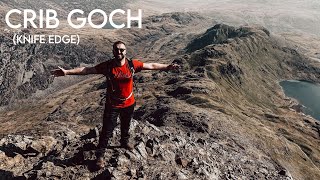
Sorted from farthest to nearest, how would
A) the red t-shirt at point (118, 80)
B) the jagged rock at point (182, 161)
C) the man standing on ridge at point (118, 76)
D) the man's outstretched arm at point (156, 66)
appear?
1. the jagged rock at point (182, 161)
2. the man's outstretched arm at point (156, 66)
3. the red t-shirt at point (118, 80)
4. the man standing on ridge at point (118, 76)

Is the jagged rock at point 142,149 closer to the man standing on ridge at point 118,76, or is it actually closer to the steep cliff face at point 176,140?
the steep cliff face at point 176,140

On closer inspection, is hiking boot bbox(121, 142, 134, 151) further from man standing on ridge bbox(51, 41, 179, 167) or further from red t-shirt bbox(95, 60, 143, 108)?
red t-shirt bbox(95, 60, 143, 108)

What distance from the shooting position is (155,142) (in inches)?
1107

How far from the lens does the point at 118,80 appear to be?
1891 centimetres

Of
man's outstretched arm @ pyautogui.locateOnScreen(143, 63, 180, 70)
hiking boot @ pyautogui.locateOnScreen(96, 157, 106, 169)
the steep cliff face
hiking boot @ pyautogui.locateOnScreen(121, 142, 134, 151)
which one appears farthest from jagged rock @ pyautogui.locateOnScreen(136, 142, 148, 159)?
man's outstretched arm @ pyautogui.locateOnScreen(143, 63, 180, 70)

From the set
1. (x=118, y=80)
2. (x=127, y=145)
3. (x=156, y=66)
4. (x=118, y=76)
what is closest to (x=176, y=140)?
(x=127, y=145)

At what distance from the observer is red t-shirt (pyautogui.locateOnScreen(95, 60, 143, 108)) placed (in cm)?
1878

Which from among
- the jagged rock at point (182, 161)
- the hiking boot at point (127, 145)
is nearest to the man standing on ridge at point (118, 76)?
the hiking boot at point (127, 145)

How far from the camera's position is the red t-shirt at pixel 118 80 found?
18.8m

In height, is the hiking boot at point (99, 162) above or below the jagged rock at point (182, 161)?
above

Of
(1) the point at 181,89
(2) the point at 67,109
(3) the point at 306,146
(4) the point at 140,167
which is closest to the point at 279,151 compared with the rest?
(3) the point at 306,146

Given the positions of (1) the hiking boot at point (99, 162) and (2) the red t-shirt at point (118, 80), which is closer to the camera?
(2) the red t-shirt at point (118, 80)

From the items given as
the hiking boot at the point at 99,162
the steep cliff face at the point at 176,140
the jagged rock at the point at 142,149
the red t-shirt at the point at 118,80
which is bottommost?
the steep cliff face at the point at 176,140

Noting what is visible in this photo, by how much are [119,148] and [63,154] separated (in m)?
3.78
